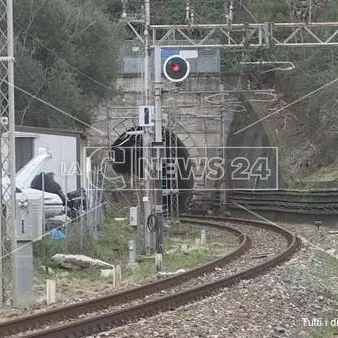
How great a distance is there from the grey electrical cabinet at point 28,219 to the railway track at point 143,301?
6.02 ft

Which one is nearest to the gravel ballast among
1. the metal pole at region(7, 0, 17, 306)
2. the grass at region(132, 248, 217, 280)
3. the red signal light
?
the grass at region(132, 248, 217, 280)

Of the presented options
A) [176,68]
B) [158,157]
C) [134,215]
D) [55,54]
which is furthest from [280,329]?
[55,54]

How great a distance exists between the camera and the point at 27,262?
11.8 m

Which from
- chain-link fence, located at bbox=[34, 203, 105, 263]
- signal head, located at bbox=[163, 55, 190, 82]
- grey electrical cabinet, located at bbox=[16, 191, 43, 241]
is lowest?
chain-link fence, located at bbox=[34, 203, 105, 263]

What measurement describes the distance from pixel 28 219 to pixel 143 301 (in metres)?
2.35

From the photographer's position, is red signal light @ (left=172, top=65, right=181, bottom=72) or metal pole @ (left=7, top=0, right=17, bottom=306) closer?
metal pole @ (left=7, top=0, right=17, bottom=306)

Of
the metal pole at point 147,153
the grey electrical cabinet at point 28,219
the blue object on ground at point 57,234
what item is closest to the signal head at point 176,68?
the metal pole at point 147,153

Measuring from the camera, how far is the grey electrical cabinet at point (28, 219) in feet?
38.9

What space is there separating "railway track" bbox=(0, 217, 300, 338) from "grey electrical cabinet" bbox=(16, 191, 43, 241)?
183 centimetres

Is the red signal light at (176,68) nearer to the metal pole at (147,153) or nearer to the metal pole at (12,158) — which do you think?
the metal pole at (147,153)

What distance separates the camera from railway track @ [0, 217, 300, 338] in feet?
29.3

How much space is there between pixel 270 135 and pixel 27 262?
84.7 ft

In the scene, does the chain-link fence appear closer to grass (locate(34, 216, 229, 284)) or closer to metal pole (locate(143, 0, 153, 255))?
grass (locate(34, 216, 229, 284))

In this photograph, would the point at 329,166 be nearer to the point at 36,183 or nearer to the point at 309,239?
the point at 309,239
